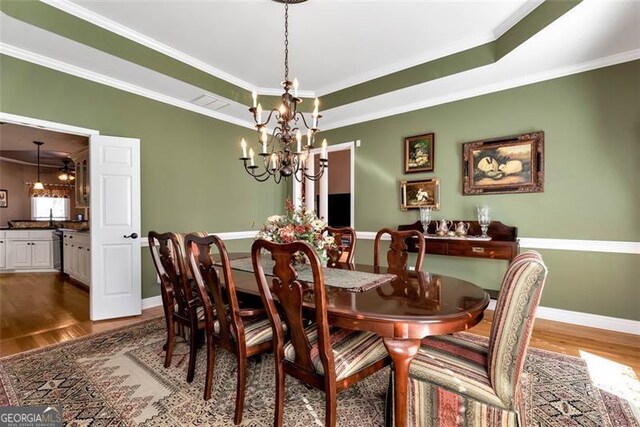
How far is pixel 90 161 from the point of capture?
3.24 meters

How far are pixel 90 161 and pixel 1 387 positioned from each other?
218cm

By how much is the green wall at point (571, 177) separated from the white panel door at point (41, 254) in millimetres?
7531

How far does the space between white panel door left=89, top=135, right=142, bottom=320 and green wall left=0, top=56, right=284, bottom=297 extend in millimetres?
249

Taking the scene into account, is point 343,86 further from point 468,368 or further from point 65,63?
point 468,368

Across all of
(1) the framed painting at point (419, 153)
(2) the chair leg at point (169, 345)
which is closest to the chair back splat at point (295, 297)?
(2) the chair leg at point (169, 345)

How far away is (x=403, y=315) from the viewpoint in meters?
1.28

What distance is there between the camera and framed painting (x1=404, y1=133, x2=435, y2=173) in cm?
398

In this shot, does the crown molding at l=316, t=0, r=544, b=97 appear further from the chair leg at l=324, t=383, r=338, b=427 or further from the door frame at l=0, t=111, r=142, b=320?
the chair leg at l=324, t=383, r=338, b=427

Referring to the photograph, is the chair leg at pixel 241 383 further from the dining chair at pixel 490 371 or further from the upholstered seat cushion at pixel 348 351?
the dining chair at pixel 490 371

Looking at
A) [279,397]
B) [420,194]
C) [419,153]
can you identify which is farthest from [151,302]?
[419,153]

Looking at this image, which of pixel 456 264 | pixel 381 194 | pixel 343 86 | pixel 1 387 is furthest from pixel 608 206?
pixel 1 387

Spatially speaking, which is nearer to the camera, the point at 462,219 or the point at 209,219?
the point at 462,219

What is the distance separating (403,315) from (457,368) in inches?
15.4

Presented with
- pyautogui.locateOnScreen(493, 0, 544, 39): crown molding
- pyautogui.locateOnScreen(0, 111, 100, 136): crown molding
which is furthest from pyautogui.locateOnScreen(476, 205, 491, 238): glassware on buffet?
pyautogui.locateOnScreen(0, 111, 100, 136): crown molding
